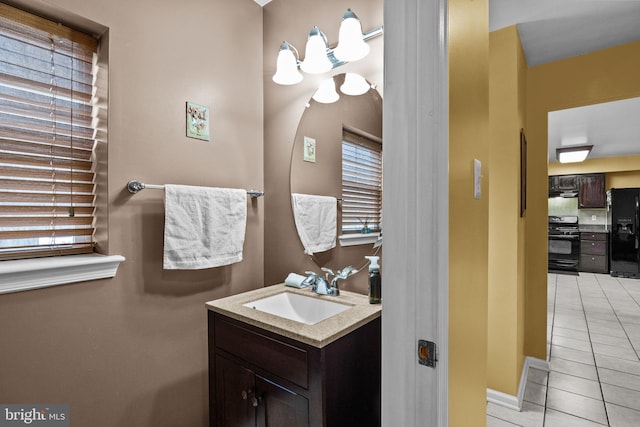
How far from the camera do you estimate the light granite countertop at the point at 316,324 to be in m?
1.03

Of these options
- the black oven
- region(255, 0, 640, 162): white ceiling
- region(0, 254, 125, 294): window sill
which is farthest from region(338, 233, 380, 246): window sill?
the black oven

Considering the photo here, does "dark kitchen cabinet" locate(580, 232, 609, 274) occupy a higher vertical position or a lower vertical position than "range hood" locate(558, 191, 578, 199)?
lower

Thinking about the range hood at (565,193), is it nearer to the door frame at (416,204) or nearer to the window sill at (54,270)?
the door frame at (416,204)

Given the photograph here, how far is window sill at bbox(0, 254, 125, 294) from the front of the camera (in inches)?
41.0

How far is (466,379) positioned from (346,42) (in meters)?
1.50

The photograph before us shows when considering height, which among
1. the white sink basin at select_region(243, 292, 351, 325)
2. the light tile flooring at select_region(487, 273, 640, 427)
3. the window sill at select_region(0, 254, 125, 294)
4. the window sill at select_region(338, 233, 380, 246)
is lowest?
the light tile flooring at select_region(487, 273, 640, 427)

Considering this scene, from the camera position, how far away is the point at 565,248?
7.05 metres

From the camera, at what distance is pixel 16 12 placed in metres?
1.14

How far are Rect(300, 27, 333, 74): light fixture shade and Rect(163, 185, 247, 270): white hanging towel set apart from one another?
0.77m

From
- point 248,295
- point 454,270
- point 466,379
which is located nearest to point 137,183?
point 248,295

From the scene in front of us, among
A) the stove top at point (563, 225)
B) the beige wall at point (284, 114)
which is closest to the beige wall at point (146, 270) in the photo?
the beige wall at point (284, 114)

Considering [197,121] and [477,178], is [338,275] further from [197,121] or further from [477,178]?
[197,121]

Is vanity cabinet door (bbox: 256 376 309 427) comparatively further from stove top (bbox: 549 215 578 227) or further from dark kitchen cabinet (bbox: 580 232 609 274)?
stove top (bbox: 549 215 578 227)

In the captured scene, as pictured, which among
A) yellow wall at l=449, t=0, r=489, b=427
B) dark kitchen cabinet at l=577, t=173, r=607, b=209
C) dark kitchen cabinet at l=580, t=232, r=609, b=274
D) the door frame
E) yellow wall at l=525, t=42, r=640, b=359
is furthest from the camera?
dark kitchen cabinet at l=577, t=173, r=607, b=209
